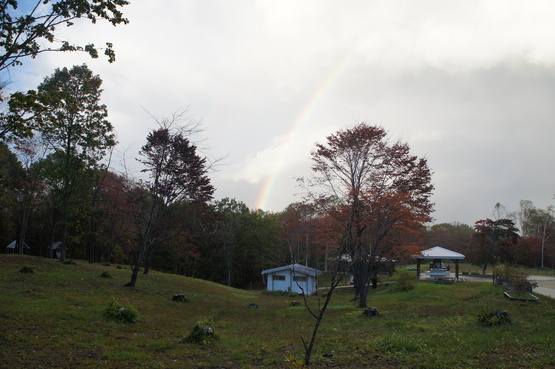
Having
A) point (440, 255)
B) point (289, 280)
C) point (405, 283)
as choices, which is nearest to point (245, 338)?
point (405, 283)

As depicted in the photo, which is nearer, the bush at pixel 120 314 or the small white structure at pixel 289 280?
the bush at pixel 120 314

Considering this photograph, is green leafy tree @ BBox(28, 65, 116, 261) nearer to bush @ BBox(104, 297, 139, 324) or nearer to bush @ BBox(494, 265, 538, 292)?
bush @ BBox(104, 297, 139, 324)

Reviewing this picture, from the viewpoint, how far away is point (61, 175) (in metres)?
23.6

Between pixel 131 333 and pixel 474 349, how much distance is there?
27.2 ft

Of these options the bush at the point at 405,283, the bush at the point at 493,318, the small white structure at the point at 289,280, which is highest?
the bush at the point at 493,318

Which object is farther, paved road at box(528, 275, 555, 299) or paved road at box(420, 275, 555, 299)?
paved road at box(420, 275, 555, 299)

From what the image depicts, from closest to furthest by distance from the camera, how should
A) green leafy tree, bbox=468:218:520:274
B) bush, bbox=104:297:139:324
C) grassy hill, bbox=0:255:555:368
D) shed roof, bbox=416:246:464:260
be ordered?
grassy hill, bbox=0:255:555:368 → bush, bbox=104:297:139:324 → shed roof, bbox=416:246:464:260 → green leafy tree, bbox=468:218:520:274

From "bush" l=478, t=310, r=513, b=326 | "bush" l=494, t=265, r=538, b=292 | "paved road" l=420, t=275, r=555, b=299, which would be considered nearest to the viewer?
"bush" l=478, t=310, r=513, b=326

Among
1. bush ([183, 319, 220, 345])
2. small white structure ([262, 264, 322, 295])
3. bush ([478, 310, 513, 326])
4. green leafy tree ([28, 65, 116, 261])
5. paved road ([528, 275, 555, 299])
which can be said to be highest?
green leafy tree ([28, 65, 116, 261])

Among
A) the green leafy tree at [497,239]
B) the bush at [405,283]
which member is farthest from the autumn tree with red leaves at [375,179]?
the green leafy tree at [497,239]

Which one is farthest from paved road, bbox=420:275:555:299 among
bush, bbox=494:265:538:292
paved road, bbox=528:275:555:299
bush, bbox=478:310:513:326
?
bush, bbox=478:310:513:326

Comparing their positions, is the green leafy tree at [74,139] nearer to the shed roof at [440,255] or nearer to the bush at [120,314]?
the bush at [120,314]

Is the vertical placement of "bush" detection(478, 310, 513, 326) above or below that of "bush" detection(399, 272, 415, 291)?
above

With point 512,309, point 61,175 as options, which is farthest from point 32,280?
point 512,309
